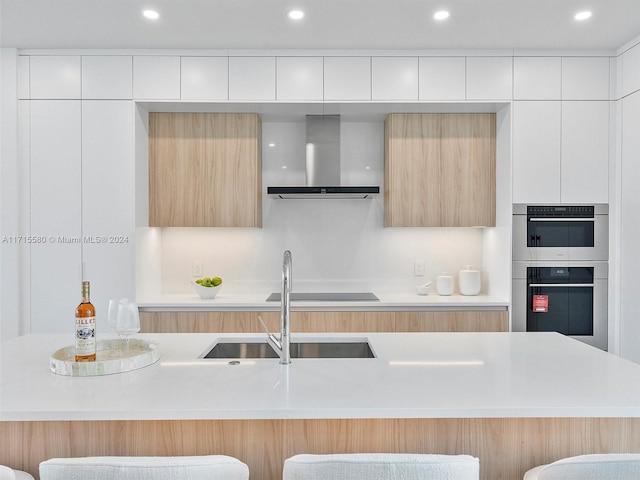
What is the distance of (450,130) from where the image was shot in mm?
3656

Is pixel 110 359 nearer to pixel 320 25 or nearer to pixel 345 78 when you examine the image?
pixel 320 25

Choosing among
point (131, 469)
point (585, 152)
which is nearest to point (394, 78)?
point (585, 152)

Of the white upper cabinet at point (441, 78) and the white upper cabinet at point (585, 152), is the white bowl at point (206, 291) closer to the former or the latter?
the white upper cabinet at point (441, 78)

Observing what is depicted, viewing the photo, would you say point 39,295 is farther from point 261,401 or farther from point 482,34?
point 482,34

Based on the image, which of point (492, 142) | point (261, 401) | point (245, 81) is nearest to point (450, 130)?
point (492, 142)

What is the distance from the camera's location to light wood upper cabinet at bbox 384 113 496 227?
3.64 m

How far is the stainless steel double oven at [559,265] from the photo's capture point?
346cm

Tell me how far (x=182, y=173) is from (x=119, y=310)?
6.81 ft

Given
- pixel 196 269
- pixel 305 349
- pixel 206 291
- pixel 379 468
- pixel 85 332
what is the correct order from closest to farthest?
pixel 379 468 → pixel 85 332 → pixel 305 349 → pixel 206 291 → pixel 196 269

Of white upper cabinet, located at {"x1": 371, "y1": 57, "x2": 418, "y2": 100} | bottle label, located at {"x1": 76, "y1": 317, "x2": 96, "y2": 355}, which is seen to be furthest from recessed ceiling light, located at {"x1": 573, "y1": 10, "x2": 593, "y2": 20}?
bottle label, located at {"x1": 76, "y1": 317, "x2": 96, "y2": 355}

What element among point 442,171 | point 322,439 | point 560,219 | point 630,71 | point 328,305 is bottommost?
point 322,439

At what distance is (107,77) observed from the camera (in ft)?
11.2

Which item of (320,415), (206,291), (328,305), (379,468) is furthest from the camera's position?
(206,291)

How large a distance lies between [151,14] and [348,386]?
8.00 feet
